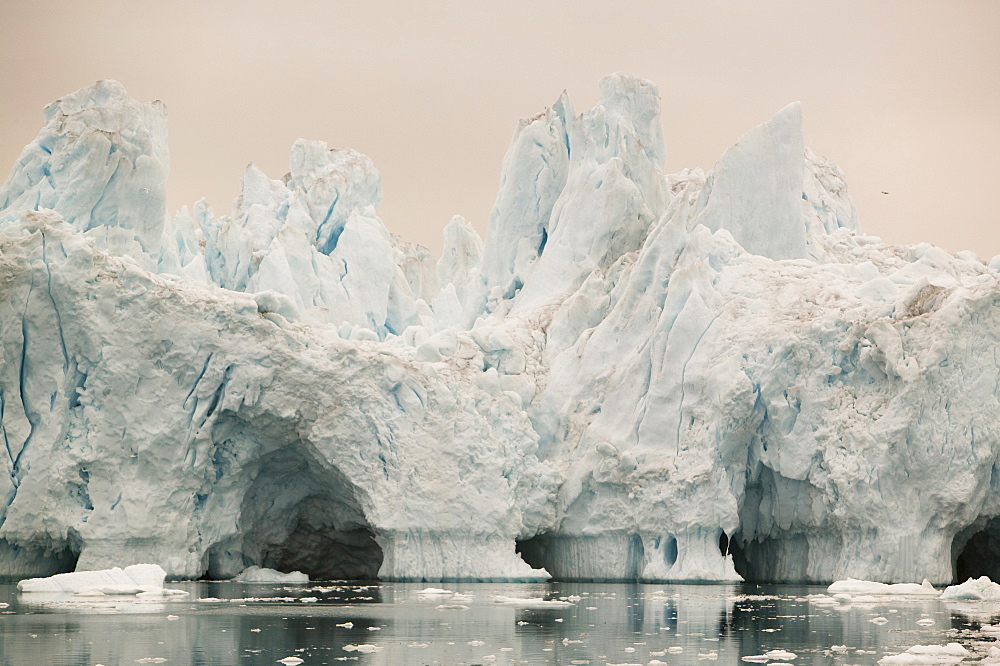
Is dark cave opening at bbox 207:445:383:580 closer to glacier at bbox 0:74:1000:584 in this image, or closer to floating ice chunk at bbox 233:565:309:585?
glacier at bbox 0:74:1000:584

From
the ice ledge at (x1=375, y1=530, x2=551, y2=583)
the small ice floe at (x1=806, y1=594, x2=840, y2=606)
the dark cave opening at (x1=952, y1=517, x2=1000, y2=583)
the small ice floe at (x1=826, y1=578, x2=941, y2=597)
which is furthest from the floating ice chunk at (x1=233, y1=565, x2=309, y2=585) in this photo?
the dark cave opening at (x1=952, y1=517, x2=1000, y2=583)

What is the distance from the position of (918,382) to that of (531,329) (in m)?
9.23

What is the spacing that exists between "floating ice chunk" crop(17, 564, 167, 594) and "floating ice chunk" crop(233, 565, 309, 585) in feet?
15.7

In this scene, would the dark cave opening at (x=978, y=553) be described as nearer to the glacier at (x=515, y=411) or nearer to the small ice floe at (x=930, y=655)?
the glacier at (x=515, y=411)

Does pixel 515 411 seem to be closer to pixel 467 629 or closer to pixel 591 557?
pixel 591 557

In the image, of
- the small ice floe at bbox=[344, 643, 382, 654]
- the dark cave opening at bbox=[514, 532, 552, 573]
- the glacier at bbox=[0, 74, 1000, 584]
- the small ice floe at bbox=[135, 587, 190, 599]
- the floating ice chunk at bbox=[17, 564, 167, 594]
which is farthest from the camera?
the dark cave opening at bbox=[514, 532, 552, 573]

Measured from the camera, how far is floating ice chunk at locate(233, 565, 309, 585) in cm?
2544

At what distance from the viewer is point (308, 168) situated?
47.8 metres

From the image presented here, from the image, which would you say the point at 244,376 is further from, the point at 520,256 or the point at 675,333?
the point at 520,256

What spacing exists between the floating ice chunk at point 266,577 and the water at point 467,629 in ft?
14.2

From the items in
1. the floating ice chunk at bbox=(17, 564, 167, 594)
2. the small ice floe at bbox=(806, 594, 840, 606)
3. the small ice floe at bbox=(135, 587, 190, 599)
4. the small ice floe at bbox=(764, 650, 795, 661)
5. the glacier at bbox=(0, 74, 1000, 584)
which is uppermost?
the glacier at bbox=(0, 74, 1000, 584)

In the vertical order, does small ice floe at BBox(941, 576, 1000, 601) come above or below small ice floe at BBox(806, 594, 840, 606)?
above

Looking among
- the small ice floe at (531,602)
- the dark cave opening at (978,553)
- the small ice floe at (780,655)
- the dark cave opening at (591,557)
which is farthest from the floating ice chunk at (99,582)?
the dark cave opening at (978,553)

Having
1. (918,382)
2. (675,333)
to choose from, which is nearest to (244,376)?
(675,333)
